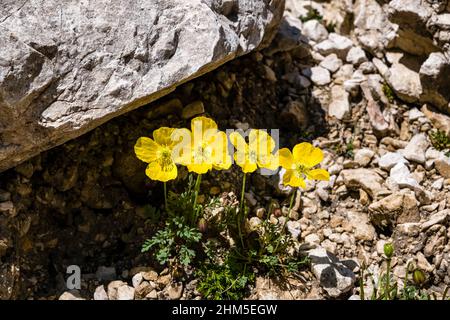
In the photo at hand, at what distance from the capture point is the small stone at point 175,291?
365cm

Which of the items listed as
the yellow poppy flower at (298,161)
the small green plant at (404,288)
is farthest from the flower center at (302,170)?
the small green plant at (404,288)

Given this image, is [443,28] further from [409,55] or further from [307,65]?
[307,65]

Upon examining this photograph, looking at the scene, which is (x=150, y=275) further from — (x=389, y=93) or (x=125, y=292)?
(x=389, y=93)

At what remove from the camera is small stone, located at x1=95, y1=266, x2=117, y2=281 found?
12.3ft

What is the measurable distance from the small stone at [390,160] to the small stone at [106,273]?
Answer: 216 centimetres

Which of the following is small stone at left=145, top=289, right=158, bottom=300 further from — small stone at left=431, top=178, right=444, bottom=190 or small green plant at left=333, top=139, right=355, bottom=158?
small stone at left=431, top=178, right=444, bottom=190

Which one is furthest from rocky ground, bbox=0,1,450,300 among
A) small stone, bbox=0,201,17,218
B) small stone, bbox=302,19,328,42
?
small stone, bbox=302,19,328,42

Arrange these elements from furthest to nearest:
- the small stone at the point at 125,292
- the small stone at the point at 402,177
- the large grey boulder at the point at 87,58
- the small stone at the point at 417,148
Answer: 1. the small stone at the point at 417,148
2. the small stone at the point at 402,177
3. the small stone at the point at 125,292
4. the large grey boulder at the point at 87,58

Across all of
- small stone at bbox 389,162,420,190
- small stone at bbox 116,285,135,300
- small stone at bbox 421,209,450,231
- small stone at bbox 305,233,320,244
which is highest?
small stone at bbox 389,162,420,190

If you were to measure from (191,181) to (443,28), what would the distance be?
2.30 metres

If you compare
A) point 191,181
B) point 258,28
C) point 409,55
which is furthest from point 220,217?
point 409,55

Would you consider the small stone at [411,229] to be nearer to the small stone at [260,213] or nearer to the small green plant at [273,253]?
the small green plant at [273,253]

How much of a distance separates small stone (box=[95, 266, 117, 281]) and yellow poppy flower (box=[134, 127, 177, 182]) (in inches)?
29.6

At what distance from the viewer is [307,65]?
4875mm
